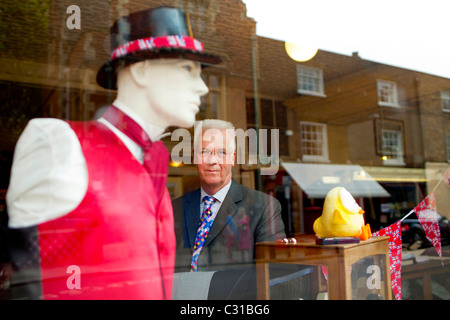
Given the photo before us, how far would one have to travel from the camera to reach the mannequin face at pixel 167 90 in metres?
1.92

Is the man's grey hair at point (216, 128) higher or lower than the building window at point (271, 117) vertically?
lower

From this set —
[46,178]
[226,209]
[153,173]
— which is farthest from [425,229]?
[46,178]

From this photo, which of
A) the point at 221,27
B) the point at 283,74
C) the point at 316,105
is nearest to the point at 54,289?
the point at 221,27

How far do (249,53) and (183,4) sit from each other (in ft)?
2.81

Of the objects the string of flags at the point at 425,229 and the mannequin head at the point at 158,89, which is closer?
the mannequin head at the point at 158,89

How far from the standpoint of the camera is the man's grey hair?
218 centimetres

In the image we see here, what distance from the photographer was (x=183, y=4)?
2.17 m

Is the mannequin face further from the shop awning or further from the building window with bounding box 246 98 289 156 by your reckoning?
the shop awning

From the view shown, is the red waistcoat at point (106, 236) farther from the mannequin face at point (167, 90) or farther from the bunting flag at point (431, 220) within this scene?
the bunting flag at point (431, 220)

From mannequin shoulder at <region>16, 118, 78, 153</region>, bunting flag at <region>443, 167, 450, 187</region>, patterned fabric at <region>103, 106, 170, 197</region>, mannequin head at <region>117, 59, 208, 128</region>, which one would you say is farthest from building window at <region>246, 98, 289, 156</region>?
bunting flag at <region>443, 167, 450, 187</region>

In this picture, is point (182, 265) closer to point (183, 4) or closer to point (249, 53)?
point (183, 4)

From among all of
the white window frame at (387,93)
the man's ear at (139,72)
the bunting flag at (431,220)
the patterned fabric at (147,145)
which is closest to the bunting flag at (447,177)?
the bunting flag at (431,220)

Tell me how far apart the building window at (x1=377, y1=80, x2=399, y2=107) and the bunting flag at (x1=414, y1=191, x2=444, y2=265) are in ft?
6.66

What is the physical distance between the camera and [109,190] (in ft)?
5.73
